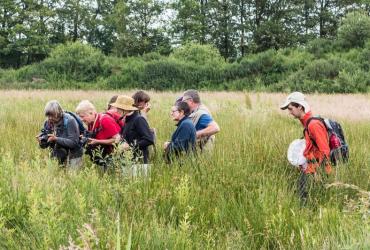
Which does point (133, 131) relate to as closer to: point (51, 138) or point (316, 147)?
point (51, 138)

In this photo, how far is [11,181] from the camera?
409 cm

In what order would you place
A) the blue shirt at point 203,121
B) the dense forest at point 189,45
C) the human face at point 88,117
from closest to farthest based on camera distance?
1. the human face at point 88,117
2. the blue shirt at point 203,121
3. the dense forest at point 189,45

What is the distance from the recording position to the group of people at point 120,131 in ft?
18.2

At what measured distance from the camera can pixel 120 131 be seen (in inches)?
237

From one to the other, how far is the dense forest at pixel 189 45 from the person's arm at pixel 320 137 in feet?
68.0

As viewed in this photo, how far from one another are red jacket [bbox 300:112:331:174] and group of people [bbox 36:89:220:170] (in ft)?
4.21

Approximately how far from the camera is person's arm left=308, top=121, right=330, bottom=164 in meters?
4.77

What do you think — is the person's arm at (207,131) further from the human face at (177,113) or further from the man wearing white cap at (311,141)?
the man wearing white cap at (311,141)

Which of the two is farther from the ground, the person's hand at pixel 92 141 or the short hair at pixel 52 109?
the short hair at pixel 52 109

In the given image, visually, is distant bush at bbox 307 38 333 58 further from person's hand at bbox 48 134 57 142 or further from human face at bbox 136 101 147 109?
person's hand at bbox 48 134 57 142

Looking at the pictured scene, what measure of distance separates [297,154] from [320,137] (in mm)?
451

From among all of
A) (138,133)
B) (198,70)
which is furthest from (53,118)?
(198,70)

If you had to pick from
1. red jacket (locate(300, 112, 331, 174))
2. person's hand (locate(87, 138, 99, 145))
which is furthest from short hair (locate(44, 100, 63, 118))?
red jacket (locate(300, 112, 331, 174))

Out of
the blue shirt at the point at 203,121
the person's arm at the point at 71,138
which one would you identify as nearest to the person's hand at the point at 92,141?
the person's arm at the point at 71,138
